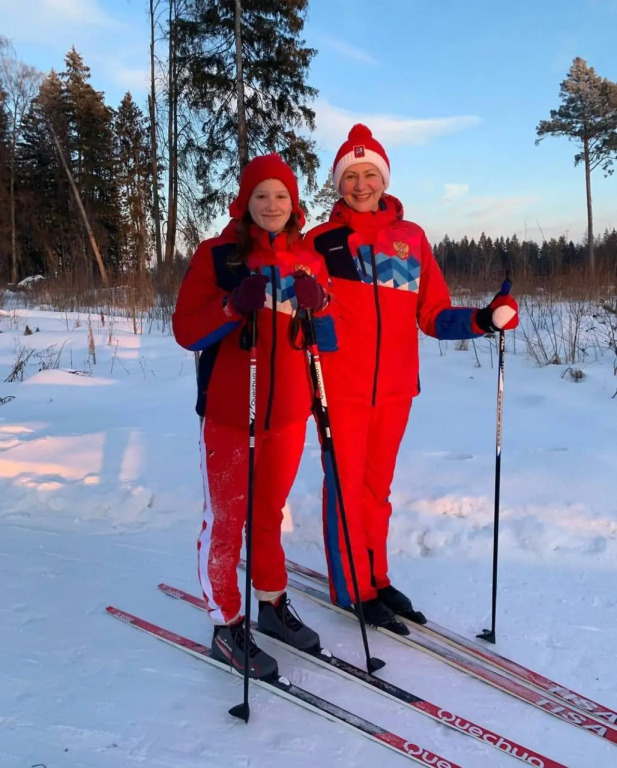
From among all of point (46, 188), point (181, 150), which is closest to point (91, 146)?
point (46, 188)

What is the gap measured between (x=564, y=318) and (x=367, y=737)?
770 centimetres

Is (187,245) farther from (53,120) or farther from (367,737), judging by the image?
(367,737)

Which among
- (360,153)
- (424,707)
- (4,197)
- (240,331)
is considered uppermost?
Answer: (4,197)

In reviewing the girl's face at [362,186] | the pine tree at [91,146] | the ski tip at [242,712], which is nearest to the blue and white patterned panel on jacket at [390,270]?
the girl's face at [362,186]

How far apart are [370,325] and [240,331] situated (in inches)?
22.6

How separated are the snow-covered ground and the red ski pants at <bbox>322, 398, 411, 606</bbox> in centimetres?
27

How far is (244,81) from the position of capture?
44.0 ft

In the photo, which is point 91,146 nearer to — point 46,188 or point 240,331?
point 46,188

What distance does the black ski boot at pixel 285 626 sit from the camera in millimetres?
2270

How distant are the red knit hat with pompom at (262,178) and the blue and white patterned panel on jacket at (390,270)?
1.14 ft

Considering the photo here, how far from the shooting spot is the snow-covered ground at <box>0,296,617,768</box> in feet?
5.90

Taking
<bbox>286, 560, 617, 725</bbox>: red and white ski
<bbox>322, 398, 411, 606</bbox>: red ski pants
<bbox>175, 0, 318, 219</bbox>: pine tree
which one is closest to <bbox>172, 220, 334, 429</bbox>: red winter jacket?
<bbox>322, 398, 411, 606</bbox>: red ski pants

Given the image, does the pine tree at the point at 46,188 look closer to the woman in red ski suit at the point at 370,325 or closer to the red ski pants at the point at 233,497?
the woman in red ski suit at the point at 370,325

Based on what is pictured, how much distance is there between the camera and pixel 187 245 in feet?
57.0
